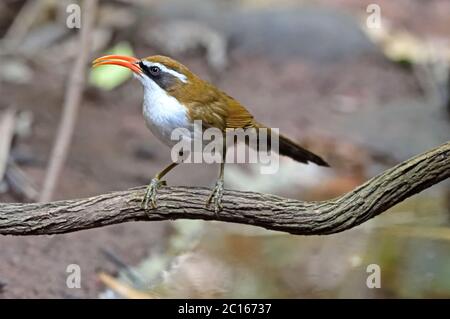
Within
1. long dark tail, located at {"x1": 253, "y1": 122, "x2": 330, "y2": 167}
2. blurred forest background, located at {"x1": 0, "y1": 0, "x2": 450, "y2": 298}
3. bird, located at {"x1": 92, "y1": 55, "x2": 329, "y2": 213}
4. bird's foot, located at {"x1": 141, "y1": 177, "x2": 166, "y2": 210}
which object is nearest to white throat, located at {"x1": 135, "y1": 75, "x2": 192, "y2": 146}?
bird, located at {"x1": 92, "y1": 55, "x2": 329, "y2": 213}

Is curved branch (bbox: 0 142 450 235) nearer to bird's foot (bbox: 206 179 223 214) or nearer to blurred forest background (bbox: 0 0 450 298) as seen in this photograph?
bird's foot (bbox: 206 179 223 214)

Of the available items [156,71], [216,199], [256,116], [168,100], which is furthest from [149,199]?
[256,116]

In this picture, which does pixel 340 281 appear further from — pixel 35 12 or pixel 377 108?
pixel 35 12

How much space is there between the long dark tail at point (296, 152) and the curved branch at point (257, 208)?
52 centimetres

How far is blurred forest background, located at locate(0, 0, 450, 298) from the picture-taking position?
18.4ft

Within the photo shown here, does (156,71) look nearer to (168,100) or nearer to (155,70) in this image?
(155,70)

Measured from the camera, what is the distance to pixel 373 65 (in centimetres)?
1055

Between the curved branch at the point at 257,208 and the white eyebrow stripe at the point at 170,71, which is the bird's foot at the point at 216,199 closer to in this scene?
the curved branch at the point at 257,208

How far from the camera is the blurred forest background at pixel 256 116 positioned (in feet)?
18.4

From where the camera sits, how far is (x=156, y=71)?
4.12m

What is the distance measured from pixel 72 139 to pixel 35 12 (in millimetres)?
2608

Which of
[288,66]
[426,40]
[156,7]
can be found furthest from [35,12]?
[426,40]

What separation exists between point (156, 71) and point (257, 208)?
80cm
